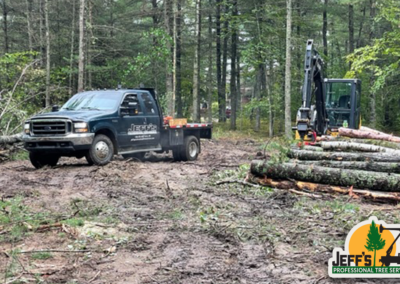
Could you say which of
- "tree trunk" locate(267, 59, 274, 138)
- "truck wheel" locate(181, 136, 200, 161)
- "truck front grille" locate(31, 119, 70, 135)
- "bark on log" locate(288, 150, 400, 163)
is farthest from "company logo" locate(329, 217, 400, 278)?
"tree trunk" locate(267, 59, 274, 138)

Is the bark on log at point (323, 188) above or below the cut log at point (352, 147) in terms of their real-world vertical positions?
below

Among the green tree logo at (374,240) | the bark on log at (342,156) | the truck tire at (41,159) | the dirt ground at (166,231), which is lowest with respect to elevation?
the dirt ground at (166,231)

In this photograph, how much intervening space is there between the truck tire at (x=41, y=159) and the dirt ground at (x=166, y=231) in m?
2.28

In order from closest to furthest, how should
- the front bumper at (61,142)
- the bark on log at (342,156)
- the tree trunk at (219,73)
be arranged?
the bark on log at (342,156)
the front bumper at (61,142)
the tree trunk at (219,73)

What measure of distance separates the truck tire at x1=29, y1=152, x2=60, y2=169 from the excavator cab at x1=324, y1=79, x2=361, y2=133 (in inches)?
443

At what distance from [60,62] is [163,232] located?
26.2 m

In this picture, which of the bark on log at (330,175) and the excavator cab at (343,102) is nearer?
the bark on log at (330,175)

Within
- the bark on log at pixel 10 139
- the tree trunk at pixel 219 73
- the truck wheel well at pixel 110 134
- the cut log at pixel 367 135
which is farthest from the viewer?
the tree trunk at pixel 219 73

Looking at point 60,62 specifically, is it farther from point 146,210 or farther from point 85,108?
point 146,210

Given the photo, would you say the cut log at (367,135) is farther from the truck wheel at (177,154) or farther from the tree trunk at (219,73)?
the tree trunk at (219,73)

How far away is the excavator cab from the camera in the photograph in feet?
59.8

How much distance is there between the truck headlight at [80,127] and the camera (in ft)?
36.9

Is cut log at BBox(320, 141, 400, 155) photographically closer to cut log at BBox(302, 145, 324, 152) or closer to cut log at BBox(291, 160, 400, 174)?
cut log at BBox(302, 145, 324, 152)

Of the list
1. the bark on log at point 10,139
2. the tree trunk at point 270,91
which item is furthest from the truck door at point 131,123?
the tree trunk at point 270,91
